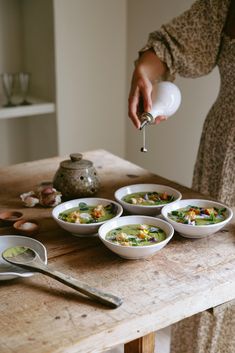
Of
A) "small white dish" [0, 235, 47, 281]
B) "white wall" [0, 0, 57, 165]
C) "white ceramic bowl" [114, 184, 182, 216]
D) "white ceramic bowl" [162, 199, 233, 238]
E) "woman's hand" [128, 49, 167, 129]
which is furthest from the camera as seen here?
"white wall" [0, 0, 57, 165]

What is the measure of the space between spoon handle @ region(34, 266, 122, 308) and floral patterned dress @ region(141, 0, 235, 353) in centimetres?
68

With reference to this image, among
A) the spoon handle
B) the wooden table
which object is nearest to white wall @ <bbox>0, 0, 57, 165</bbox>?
the wooden table

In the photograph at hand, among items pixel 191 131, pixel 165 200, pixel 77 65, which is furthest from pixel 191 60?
pixel 77 65

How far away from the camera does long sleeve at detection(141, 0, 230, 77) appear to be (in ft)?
5.41

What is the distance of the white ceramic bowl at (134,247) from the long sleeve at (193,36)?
627 millimetres

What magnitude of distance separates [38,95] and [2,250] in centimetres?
198

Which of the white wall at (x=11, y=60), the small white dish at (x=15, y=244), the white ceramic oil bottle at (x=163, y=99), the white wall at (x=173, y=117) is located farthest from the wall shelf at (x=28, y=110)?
the small white dish at (x=15, y=244)

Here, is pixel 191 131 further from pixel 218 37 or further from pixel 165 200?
pixel 165 200

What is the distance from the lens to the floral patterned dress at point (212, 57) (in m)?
1.65

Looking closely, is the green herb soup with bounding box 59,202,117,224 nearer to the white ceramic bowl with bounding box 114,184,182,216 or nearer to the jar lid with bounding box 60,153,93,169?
the white ceramic bowl with bounding box 114,184,182,216

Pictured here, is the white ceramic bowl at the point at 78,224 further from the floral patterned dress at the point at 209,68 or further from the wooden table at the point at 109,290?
the floral patterned dress at the point at 209,68

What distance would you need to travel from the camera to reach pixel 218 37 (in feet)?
5.44

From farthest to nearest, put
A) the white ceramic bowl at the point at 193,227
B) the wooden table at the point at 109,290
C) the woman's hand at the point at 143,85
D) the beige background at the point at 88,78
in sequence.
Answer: the beige background at the point at 88,78 → the woman's hand at the point at 143,85 → the white ceramic bowl at the point at 193,227 → the wooden table at the point at 109,290

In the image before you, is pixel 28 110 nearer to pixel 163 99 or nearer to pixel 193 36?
pixel 193 36
